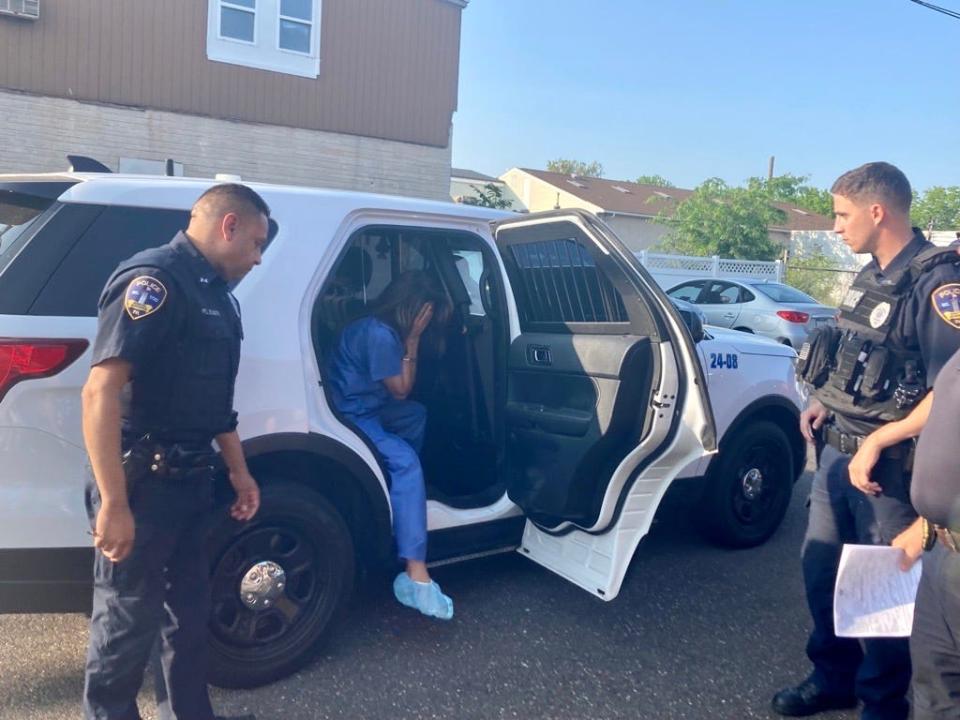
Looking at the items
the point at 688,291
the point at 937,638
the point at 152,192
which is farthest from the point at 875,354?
the point at 688,291

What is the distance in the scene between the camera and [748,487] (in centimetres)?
484

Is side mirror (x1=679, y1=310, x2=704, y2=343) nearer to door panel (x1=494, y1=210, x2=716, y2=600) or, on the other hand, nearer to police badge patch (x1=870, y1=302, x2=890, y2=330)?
door panel (x1=494, y1=210, x2=716, y2=600)

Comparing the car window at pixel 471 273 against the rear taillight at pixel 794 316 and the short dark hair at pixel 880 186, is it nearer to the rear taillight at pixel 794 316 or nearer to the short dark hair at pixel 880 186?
the short dark hair at pixel 880 186

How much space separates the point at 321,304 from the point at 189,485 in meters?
1.53

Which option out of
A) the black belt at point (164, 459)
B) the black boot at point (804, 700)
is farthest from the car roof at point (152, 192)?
the black boot at point (804, 700)

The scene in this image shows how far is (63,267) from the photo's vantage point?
2809 millimetres

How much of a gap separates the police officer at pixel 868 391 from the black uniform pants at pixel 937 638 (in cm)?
75

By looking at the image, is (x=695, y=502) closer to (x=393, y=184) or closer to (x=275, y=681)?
(x=275, y=681)

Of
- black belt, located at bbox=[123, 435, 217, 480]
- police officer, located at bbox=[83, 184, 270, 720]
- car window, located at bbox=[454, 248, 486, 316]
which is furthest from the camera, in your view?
car window, located at bbox=[454, 248, 486, 316]

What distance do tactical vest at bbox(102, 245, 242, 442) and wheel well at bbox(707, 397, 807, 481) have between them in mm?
2900

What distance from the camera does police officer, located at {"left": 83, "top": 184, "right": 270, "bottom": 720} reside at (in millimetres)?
2340

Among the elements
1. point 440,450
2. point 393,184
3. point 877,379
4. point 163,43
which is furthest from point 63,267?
point 393,184

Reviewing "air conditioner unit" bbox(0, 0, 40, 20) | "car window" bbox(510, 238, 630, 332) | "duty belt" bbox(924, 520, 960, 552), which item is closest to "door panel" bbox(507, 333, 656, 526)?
"car window" bbox(510, 238, 630, 332)

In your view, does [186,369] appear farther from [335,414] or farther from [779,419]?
[779,419]
